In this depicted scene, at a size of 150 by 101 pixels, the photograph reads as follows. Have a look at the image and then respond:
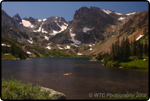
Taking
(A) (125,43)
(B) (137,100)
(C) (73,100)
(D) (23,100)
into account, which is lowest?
(C) (73,100)

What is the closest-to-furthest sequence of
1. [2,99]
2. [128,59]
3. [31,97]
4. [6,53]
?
[2,99] → [31,97] → [128,59] → [6,53]

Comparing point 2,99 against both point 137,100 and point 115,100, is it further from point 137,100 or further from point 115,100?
point 137,100

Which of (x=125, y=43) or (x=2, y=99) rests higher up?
(x=125, y=43)

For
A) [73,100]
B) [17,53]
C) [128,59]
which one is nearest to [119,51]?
[128,59]

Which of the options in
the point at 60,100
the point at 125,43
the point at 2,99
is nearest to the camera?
the point at 2,99

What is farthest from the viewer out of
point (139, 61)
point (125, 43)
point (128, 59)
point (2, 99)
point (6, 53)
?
point (6, 53)

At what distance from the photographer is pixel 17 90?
15.3 meters

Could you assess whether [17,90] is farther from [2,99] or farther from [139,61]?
[139,61]

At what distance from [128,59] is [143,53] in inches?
598

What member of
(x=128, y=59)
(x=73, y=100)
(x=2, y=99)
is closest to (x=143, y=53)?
(x=128, y=59)

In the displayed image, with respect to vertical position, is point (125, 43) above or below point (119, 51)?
above

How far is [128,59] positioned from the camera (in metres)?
95.1

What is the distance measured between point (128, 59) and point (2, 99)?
96313 mm

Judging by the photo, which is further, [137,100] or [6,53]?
[6,53]
